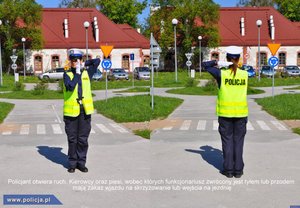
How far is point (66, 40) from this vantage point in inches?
2292

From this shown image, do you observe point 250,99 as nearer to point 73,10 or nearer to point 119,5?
point 73,10

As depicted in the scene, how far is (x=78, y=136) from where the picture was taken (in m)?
8.35

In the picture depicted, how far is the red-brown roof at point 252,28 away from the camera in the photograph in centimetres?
6203

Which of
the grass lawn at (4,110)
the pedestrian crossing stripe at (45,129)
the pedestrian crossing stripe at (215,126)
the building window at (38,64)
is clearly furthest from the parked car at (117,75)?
the pedestrian crossing stripe at (215,126)

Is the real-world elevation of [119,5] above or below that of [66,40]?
above

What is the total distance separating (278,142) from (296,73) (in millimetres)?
40631

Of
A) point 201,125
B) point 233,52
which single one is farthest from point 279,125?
point 233,52

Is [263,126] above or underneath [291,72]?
underneath

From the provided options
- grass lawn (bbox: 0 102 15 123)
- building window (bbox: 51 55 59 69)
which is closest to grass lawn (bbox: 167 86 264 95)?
grass lawn (bbox: 0 102 15 123)

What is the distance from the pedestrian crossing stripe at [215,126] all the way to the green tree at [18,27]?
142 ft

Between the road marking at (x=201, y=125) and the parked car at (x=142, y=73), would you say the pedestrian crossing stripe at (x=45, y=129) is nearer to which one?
the road marking at (x=201, y=125)

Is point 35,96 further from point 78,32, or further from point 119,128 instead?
point 78,32

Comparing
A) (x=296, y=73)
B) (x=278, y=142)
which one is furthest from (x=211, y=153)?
(x=296, y=73)

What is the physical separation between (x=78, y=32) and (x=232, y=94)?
173 ft
